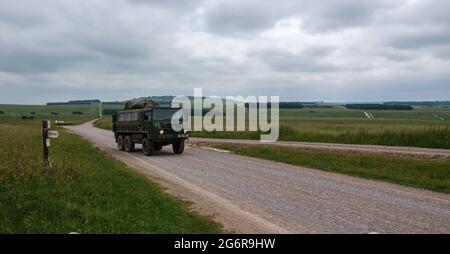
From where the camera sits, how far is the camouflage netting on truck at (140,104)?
26.8 meters

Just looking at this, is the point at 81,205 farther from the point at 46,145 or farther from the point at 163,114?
the point at 163,114

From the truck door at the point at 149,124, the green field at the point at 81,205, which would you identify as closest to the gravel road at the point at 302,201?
the green field at the point at 81,205

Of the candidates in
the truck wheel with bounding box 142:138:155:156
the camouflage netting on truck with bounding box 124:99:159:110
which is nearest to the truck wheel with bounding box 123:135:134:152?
the camouflage netting on truck with bounding box 124:99:159:110

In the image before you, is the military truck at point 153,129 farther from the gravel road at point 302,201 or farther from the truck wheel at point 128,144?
the gravel road at point 302,201

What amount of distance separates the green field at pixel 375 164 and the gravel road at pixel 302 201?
1118 mm

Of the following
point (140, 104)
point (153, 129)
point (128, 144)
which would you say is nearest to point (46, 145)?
point (153, 129)

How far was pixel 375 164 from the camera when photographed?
66.6 ft

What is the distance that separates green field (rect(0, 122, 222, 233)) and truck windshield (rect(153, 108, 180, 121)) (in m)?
12.2

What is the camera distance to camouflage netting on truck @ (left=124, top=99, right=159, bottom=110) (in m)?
26.8

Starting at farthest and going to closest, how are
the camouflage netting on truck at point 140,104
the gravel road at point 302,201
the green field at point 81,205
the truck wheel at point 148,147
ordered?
the camouflage netting on truck at point 140,104, the truck wheel at point 148,147, the gravel road at point 302,201, the green field at point 81,205

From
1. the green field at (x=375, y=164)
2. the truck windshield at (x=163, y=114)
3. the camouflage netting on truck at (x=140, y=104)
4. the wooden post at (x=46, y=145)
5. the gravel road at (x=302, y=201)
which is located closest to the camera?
the gravel road at (x=302, y=201)

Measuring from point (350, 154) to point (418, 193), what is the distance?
34.3 feet

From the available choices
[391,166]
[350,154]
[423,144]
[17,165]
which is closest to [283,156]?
[350,154]
